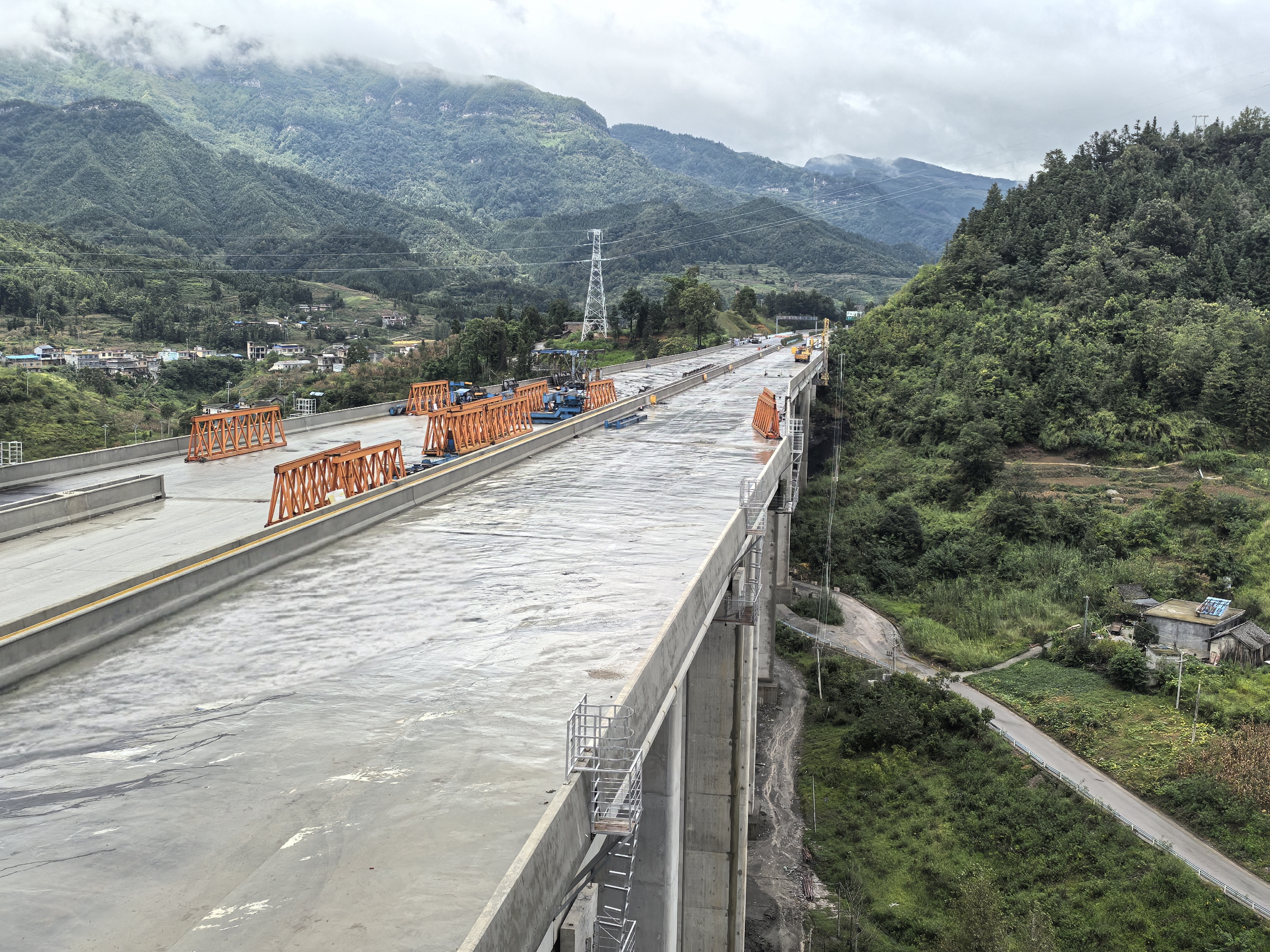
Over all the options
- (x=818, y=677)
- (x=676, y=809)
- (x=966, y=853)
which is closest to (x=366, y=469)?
(x=676, y=809)

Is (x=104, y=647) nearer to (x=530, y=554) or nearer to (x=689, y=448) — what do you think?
(x=530, y=554)

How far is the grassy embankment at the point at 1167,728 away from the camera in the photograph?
2973cm

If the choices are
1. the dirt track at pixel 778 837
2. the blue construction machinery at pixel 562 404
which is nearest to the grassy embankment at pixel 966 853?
the dirt track at pixel 778 837

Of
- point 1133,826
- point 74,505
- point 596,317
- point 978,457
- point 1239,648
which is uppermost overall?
point 596,317

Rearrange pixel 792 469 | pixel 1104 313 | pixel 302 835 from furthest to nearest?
pixel 1104 313 → pixel 792 469 → pixel 302 835

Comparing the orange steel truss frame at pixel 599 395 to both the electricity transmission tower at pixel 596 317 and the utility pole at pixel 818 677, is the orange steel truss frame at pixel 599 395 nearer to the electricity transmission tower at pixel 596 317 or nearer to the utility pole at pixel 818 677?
the utility pole at pixel 818 677

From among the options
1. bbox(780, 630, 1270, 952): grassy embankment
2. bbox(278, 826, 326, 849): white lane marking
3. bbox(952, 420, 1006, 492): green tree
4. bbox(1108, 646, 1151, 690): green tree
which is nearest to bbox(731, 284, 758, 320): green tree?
bbox(952, 420, 1006, 492): green tree

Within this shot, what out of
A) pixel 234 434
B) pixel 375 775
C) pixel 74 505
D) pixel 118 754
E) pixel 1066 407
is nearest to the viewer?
pixel 375 775

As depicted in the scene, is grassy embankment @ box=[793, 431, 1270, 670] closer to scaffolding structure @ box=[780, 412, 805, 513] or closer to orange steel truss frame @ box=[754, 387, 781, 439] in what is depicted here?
scaffolding structure @ box=[780, 412, 805, 513]

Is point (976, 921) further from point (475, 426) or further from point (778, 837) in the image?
point (475, 426)

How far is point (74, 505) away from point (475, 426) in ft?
56.4

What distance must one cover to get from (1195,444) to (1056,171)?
4962 cm

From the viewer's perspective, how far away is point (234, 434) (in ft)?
127

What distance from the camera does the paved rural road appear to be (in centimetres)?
2783
